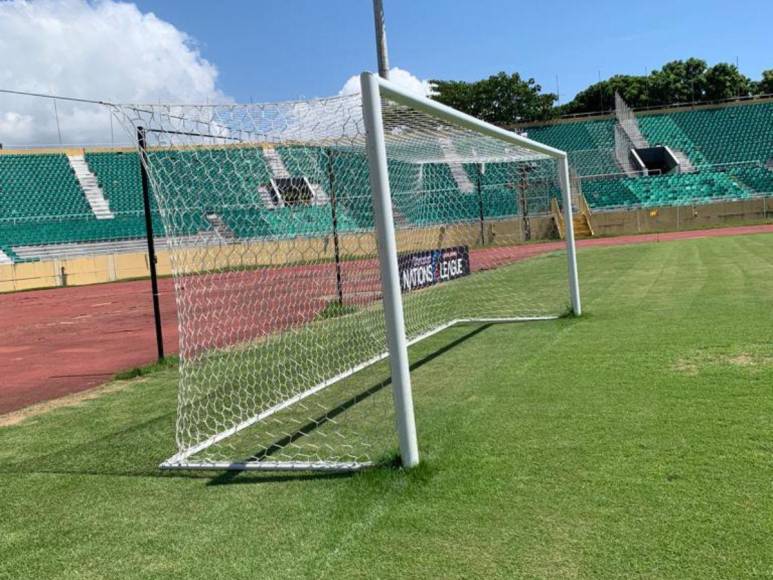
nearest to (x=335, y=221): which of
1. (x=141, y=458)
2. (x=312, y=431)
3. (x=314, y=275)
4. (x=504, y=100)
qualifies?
(x=314, y=275)

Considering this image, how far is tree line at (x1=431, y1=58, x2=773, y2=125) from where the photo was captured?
53.4m

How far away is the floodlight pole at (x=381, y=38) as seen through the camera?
1205 centimetres

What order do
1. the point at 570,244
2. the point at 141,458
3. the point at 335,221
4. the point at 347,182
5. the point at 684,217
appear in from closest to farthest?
the point at 141,458 → the point at 347,182 → the point at 335,221 → the point at 570,244 → the point at 684,217

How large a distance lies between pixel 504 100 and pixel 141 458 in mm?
52687

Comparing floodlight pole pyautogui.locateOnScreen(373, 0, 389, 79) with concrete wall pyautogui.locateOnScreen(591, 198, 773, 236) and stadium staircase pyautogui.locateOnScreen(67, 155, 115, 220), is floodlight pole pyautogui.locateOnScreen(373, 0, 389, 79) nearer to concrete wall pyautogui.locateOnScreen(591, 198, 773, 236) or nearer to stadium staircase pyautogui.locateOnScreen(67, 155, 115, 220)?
concrete wall pyautogui.locateOnScreen(591, 198, 773, 236)

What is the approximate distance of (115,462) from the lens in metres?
4.83

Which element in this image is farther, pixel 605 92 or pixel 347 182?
pixel 605 92

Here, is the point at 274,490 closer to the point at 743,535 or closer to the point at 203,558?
the point at 203,558

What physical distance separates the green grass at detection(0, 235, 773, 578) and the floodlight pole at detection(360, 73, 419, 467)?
10.6 inches

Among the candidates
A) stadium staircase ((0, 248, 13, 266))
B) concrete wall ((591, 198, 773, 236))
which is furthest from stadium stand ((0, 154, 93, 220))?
concrete wall ((591, 198, 773, 236))

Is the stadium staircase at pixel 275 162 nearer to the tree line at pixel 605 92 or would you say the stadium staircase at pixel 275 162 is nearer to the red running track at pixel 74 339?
the red running track at pixel 74 339

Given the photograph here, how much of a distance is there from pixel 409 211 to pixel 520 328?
4.21 meters

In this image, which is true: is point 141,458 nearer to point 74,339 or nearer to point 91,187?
point 74,339

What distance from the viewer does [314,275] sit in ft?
28.1
